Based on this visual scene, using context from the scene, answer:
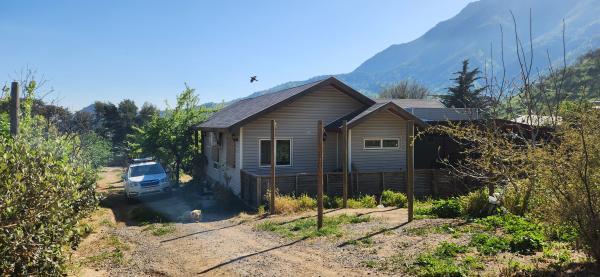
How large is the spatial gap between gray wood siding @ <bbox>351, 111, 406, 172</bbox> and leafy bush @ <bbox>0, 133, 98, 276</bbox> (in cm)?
1317

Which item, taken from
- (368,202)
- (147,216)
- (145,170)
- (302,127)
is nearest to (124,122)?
(145,170)

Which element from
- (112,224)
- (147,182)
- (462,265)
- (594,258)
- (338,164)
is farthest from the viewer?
(338,164)

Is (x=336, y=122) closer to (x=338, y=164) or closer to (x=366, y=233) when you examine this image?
(x=338, y=164)

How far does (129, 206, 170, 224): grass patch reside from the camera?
13.8m

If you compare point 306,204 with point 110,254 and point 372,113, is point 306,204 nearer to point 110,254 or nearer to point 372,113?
point 372,113

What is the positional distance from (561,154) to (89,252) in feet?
31.5

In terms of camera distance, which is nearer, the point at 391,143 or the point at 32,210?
the point at 32,210

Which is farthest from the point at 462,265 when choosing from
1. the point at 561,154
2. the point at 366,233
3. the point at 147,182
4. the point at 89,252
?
the point at 147,182

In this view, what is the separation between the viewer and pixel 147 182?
17.7 m

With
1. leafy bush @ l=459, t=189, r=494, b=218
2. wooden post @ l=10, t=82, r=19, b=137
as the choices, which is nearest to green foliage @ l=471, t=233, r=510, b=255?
leafy bush @ l=459, t=189, r=494, b=218

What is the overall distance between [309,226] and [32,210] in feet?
22.6

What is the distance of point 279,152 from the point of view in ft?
59.5

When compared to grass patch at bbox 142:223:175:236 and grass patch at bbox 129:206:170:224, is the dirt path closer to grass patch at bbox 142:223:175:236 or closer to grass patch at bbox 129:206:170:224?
grass patch at bbox 142:223:175:236

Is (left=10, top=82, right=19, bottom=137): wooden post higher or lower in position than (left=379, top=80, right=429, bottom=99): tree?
lower
